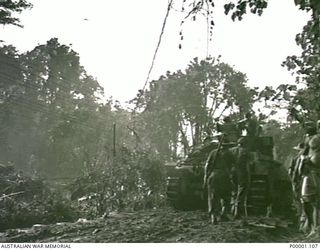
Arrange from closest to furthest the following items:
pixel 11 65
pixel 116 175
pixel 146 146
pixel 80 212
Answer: pixel 146 146
pixel 11 65
pixel 116 175
pixel 80 212

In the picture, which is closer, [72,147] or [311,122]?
[311,122]

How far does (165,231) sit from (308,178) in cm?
109

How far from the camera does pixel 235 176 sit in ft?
10.1

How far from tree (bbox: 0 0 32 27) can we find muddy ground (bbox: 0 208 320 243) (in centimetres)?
178

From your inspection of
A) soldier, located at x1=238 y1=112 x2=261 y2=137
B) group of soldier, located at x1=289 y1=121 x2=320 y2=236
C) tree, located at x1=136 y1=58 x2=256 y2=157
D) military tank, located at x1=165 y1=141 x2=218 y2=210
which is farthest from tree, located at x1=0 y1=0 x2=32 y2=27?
group of soldier, located at x1=289 y1=121 x2=320 y2=236

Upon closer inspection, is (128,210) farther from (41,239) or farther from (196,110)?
(196,110)

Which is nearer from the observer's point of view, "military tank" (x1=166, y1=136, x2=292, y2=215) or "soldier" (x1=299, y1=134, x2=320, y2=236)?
"soldier" (x1=299, y1=134, x2=320, y2=236)

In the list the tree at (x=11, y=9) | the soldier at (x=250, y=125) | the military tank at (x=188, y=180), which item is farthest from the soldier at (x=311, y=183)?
the tree at (x=11, y=9)

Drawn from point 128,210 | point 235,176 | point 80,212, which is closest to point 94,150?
point 128,210

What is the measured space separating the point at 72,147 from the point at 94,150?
0.23 metres

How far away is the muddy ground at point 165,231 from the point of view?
285 centimetres

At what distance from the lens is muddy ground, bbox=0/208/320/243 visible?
2848 mm

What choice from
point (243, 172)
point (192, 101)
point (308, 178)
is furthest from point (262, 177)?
point (192, 101)

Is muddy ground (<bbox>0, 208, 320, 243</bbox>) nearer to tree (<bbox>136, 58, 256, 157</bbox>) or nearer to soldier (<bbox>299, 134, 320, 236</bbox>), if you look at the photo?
soldier (<bbox>299, 134, 320, 236</bbox>)
